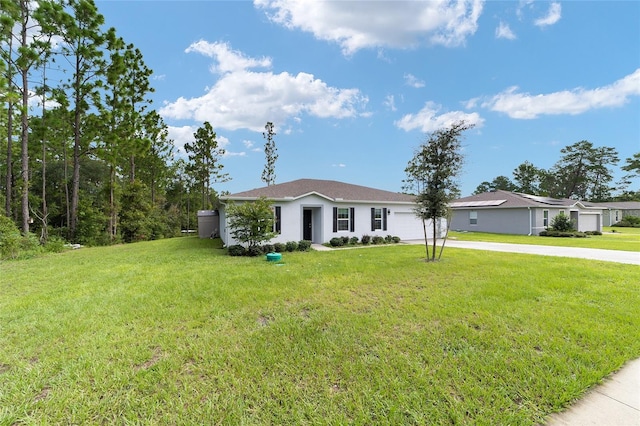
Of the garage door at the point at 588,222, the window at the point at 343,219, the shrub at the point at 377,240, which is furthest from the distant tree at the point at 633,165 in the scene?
the window at the point at 343,219

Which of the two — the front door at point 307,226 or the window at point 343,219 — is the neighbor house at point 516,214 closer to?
the window at point 343,219

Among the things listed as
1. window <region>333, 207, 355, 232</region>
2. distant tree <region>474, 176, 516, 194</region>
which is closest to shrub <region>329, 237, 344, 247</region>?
window <region>333, 207, 355, 232</region>

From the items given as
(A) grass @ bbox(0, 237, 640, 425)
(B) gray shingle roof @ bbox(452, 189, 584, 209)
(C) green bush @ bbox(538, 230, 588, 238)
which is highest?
(B) gray shingle roof @ bbox(452, 189, 584, 209)

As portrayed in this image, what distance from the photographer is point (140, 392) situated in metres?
2.63

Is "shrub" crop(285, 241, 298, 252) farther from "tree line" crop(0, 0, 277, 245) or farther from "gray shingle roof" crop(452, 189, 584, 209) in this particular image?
"gray shingle roof" crop(452, 189, 584, 209)

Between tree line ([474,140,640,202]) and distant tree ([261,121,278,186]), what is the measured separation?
43782 mm

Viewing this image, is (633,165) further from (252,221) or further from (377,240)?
(252,221)

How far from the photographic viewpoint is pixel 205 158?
2678 cm

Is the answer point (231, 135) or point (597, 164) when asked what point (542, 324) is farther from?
point (597, 164)

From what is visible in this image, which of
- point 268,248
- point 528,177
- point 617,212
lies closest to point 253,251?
point 268,248

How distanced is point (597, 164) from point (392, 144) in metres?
45.1

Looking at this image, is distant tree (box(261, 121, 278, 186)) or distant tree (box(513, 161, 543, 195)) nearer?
distant tree (box(261, 121, 278, 186))

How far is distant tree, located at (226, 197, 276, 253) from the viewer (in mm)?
10566

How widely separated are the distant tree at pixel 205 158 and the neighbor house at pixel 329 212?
46.6 ft
